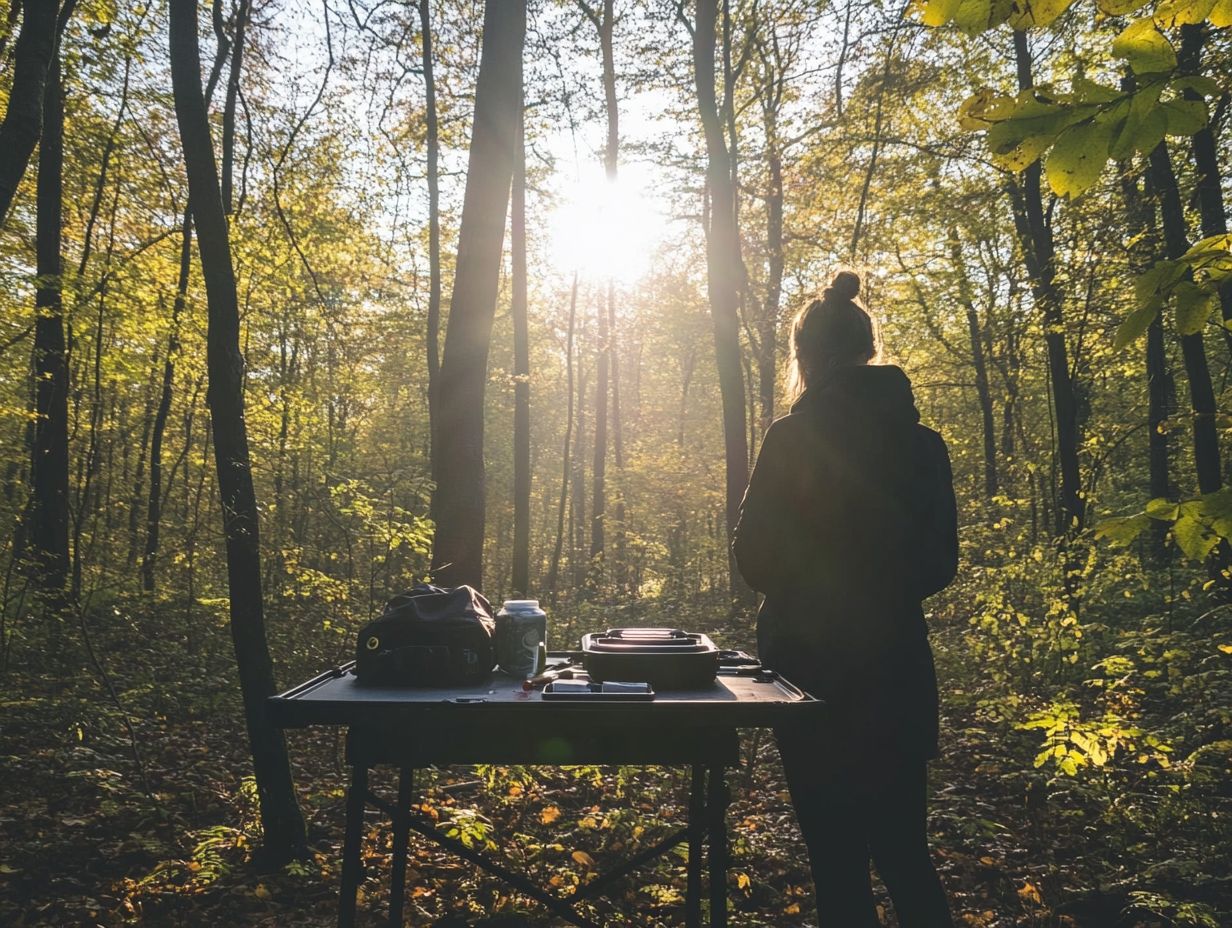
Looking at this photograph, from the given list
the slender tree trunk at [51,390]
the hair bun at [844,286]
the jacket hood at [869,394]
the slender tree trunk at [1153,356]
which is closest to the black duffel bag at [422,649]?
the jacket hood at [869,394]

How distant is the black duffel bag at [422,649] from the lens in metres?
2.21

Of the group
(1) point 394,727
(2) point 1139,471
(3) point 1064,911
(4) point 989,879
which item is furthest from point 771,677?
(2) point 1139,471

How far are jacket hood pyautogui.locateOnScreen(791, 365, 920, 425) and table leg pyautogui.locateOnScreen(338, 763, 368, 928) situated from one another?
1.84m

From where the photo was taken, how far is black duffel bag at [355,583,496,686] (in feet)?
7.25

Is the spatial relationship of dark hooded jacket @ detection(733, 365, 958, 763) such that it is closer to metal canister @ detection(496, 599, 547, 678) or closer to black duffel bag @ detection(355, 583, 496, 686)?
metal canister @ detection(496, 599, 547, 678)

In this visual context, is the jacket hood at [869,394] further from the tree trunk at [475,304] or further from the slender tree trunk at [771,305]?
the slender tree trunk at [771,305]

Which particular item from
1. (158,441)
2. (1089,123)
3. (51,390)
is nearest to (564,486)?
(158,441)

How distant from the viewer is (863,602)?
232cm

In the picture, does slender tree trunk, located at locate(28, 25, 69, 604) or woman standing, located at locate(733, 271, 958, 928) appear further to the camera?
slender tree trunk, located at locate(28, 25, 69, 604)

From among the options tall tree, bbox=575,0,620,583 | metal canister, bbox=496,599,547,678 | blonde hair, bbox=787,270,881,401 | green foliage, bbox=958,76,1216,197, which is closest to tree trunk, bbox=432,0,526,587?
metal canister, bbox=496,599,547,678

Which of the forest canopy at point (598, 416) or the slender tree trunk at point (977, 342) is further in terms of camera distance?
the slender tree trunk at point (977, 342)

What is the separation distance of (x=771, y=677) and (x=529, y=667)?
2.60ft

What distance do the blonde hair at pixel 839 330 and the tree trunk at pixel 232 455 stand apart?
11.8ft

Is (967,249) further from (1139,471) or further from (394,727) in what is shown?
(394,727)
